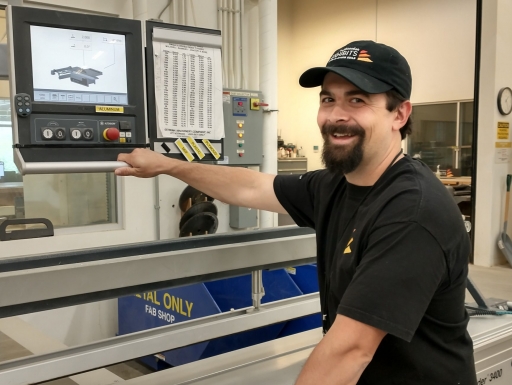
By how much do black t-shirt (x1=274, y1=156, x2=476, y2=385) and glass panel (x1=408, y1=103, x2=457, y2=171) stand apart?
5692 mm

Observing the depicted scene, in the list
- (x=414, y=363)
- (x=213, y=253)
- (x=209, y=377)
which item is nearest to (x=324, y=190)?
(x=213, y=253)

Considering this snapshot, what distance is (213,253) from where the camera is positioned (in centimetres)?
155

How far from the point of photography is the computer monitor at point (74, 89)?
4.61 ft

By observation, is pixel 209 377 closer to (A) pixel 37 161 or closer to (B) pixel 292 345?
(B) pixel 292 345

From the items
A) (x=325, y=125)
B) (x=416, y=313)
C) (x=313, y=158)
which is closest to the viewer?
(x=416, y=313)

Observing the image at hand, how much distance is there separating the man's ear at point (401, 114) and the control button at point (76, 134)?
90 centimetres

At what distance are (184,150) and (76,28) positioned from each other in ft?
1.63

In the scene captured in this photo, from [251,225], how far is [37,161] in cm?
286

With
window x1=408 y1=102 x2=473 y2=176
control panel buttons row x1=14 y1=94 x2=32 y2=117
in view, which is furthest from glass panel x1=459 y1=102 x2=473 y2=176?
control panel buttons row x1=14 y1=94 x2=32 y2=117

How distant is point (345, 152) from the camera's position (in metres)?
1.22

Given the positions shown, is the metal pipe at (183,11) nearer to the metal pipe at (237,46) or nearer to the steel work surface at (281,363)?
the metal pipe at (237,46)

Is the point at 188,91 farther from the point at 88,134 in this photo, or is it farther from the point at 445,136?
the point at 445,136

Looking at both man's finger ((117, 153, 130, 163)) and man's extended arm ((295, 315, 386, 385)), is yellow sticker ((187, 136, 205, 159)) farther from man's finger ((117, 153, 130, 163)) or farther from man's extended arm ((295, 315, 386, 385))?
man's extended arm ((295, 315, 386, 385))

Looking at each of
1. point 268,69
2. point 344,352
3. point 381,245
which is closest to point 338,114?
point 381,245
